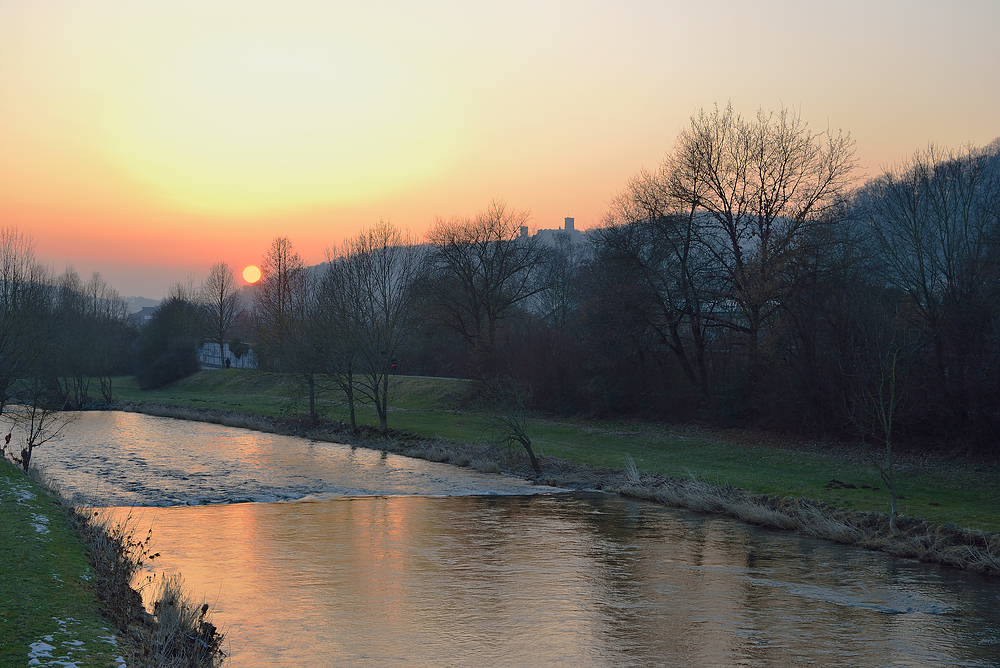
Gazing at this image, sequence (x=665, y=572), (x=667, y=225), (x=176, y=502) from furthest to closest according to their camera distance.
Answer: (x=667, y=225) < (x=176, y=502) < (x=665, y=572)

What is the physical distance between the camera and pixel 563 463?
1179 inches

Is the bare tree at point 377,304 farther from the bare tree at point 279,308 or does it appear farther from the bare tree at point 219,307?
the bare tree at point 219,307

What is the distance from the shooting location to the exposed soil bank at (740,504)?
16438mm

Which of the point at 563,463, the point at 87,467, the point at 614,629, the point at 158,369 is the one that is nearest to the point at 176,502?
the point at 87,467

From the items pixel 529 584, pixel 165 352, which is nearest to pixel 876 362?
pixel 529 584

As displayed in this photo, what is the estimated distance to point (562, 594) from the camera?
563 inches

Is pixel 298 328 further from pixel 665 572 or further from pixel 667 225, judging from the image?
pixel 665 572

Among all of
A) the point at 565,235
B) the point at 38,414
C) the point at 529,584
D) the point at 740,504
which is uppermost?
the point at 565,235

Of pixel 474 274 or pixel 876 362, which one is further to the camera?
pixel 474 274

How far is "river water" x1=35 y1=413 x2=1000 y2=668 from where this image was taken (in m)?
11.5

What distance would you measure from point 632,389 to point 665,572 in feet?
83.8

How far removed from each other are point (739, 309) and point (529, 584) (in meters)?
25.4

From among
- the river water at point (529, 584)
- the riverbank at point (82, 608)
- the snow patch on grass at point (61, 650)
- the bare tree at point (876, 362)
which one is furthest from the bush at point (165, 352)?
the snow patch on grass at point (61, 650)

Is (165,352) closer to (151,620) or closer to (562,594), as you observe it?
(562,594)
